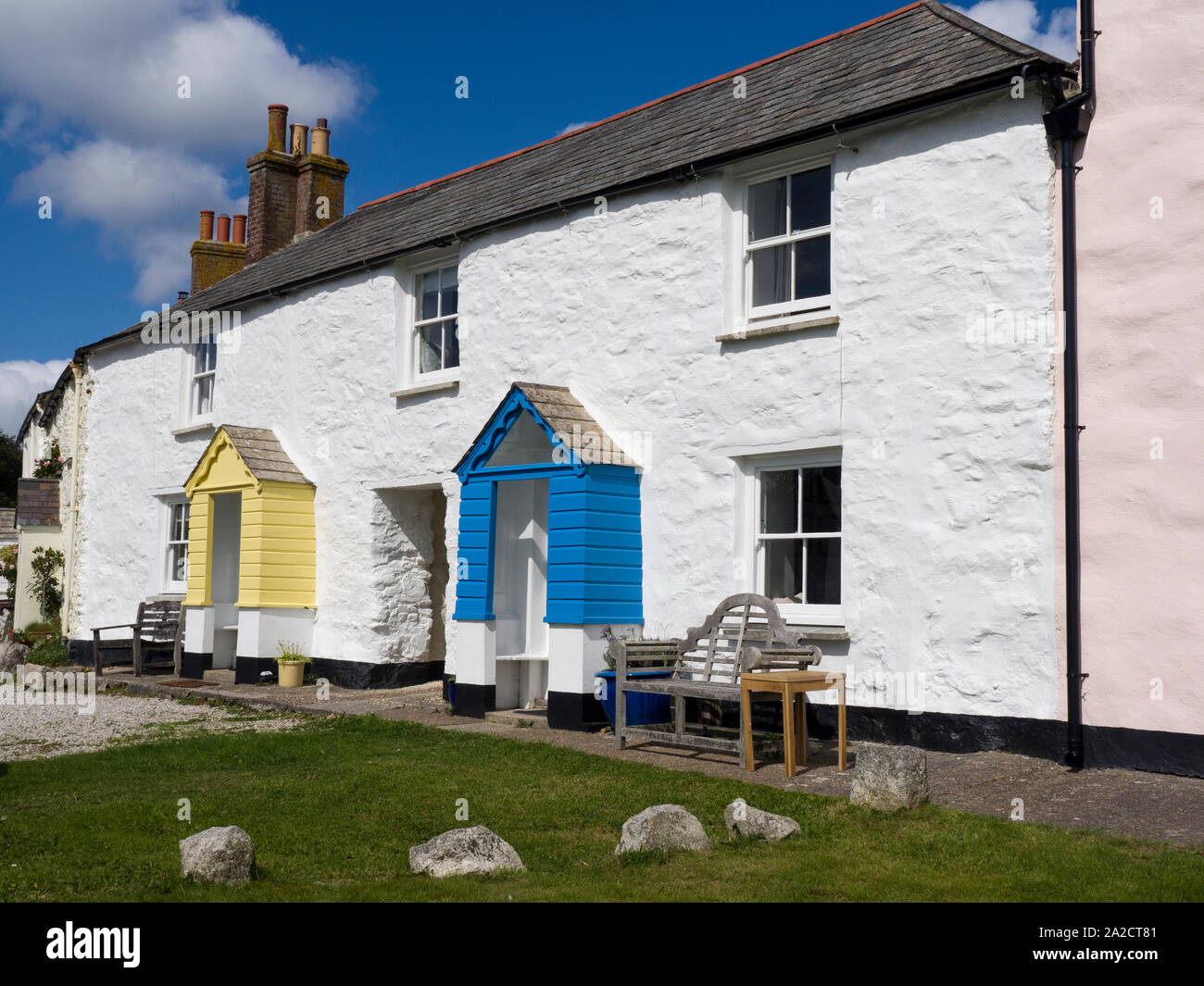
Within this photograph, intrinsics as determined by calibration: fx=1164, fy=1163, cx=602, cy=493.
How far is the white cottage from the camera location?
8.51m

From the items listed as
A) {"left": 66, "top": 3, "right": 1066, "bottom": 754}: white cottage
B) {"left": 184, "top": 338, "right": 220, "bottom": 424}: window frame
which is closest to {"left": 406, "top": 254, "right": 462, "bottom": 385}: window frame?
{"left": 66, "top": 3, "right": 1066, "bottom": 754}: white cottage

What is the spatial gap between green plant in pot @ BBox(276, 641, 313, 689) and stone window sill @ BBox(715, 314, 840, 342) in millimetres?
7052

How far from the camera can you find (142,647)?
1598 cm

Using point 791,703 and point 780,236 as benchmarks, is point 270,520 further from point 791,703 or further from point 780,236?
point 791,703

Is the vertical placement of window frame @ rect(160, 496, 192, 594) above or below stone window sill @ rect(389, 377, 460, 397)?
below

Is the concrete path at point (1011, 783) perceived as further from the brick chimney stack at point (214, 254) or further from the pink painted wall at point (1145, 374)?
the brick chimney stack at point (214, 254)

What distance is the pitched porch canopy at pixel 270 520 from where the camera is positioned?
14.3 meters

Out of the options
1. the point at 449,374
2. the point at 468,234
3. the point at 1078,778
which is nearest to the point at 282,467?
the point at 449,374

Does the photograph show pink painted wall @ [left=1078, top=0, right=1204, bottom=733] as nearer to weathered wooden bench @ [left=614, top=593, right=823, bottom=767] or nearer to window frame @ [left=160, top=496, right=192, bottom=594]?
weathered wooden bench @ [left=614, top=593, right=823, bottom=767]

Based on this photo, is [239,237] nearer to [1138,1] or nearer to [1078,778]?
[1138,1]

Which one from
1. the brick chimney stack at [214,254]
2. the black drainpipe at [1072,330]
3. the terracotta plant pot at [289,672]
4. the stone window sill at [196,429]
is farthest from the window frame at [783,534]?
the brick chimney stack at [214,254]

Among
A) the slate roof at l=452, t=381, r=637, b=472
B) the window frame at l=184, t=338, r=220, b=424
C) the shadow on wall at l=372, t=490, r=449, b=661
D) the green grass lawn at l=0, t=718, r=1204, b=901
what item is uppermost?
the window frame at l=184, t=338, r=220, b=424

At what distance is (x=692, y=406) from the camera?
34.2 ft

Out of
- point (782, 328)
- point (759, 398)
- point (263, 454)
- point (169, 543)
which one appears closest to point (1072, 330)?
point (782, 328)
